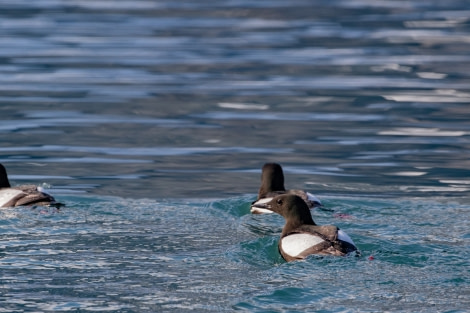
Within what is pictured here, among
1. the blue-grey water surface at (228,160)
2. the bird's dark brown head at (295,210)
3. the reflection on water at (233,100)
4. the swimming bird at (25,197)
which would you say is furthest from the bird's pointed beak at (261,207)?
the swimming bird at (25,197)

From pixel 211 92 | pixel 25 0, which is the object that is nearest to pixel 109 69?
pixel 211 92

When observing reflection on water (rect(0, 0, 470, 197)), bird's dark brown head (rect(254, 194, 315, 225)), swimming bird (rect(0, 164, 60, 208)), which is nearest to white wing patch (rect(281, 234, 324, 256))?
bird's dark brown head (rect(254, 194, 315, 225))

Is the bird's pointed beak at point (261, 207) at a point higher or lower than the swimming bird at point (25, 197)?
lower

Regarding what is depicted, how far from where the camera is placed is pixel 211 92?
1028 inches

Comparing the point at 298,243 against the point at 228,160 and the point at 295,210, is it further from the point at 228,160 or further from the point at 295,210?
the point at 228,160

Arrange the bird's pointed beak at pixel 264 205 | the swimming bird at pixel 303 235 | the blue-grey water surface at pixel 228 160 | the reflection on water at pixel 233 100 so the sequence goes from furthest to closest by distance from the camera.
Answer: the reflection on water at pixel 233 100, the bird's pointed beak at pixel 264 205, the swimming bird at pixel 303 235, the blue-grey water surface at pixel 228 160

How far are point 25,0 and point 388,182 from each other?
1534 inches

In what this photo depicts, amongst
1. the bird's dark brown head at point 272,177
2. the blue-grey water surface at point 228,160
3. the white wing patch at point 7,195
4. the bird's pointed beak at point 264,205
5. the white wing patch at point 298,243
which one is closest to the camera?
the blue-grey water surface at point 228,160

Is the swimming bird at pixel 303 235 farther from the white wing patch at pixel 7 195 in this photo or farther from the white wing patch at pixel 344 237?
the white wing patch at pixel 7 195

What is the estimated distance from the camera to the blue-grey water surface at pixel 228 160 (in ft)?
35.2

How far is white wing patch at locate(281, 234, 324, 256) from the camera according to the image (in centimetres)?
1180

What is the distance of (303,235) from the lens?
1209 centimetres

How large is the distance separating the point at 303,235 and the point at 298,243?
0.18m

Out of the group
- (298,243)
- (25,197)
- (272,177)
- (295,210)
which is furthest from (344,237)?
(25,197)
